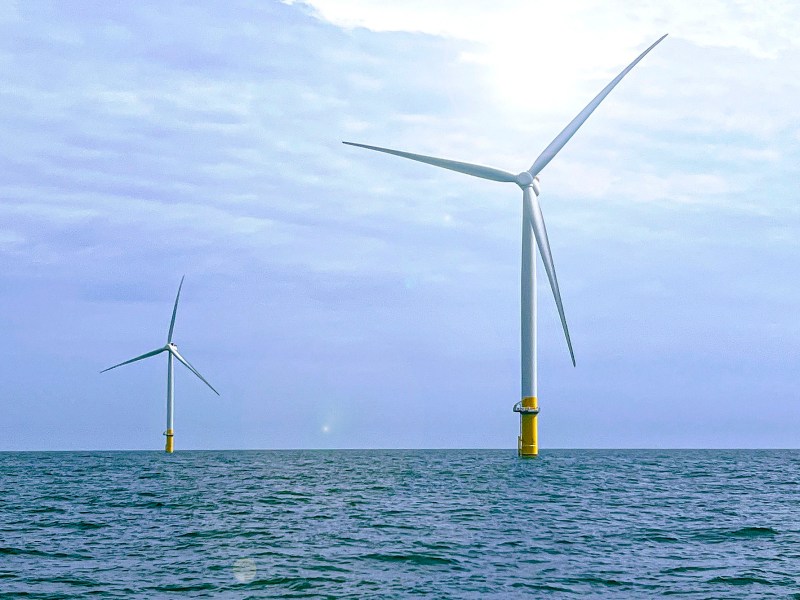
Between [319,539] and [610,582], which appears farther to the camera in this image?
[319,539]

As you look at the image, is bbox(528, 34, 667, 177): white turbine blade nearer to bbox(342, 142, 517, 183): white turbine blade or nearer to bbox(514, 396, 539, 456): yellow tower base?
bbox(342, 142, 517, 183): white turbine blade

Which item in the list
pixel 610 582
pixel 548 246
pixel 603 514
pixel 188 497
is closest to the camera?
pixel 610 582

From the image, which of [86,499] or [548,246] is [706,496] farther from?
[86,499]

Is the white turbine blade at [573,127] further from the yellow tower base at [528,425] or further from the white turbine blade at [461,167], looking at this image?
the yellow tower base at [528,425]

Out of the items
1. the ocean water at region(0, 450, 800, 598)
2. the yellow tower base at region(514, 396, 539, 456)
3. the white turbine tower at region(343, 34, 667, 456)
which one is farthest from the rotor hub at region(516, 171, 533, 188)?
the ocean water at region(0, 450, 800, 598)

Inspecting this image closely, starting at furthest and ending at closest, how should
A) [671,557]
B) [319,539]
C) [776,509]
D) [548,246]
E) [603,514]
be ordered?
[548,246], [776,509], [603,514], [319,539], [671,557]

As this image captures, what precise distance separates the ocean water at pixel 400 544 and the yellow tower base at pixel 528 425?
30.3 meters

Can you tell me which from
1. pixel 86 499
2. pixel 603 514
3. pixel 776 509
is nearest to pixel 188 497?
pixel 86 499

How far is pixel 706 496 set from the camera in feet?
171

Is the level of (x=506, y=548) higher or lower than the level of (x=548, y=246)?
lower

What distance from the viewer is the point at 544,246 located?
77.8 m

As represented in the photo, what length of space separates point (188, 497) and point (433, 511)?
16.9 m

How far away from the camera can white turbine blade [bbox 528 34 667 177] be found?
78.5 m

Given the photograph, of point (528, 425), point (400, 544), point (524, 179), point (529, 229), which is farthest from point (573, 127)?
point (400, 544)
